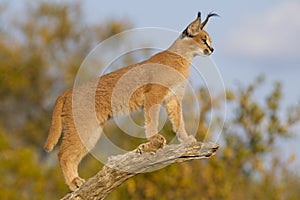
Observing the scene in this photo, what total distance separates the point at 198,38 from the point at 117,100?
1.26 meters

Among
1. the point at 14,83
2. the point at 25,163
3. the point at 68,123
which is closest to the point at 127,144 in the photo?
Answer: the point at 25,163

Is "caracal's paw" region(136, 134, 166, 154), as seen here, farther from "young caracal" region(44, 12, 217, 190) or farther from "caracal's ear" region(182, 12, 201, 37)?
"caracal's ear" region(182, 12, 201, 37)

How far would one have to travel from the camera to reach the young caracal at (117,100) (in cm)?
965

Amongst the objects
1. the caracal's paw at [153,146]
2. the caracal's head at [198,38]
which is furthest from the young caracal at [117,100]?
the caracal's paw at [153,146]

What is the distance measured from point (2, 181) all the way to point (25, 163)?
2.63 ft

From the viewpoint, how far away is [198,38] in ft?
31.9

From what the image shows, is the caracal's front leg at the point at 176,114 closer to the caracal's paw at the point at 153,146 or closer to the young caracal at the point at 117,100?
the young caracal at the point at 117,100

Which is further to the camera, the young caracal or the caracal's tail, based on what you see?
the caracal's tail

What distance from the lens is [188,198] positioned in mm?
19703

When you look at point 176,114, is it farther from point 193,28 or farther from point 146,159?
point 146,159

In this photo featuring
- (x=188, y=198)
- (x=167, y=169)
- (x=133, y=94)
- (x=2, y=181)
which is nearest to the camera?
(x=133, y=94)

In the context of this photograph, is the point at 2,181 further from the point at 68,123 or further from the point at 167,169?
the point at 68,123

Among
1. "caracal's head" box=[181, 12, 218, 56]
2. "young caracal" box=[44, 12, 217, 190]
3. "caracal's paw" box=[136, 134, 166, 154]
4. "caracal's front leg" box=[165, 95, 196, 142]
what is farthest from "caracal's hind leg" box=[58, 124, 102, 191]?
"caracal's head" box=[181, 12, 218, 56]

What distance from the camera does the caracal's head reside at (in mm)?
9602
